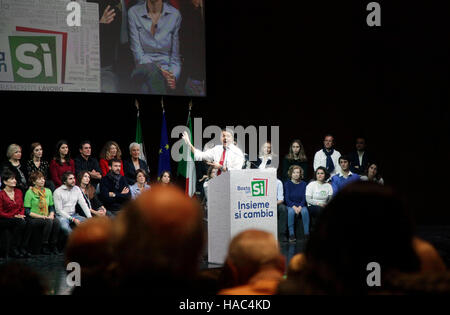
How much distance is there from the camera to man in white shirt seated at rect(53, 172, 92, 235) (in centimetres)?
627

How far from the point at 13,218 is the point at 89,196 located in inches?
40.2

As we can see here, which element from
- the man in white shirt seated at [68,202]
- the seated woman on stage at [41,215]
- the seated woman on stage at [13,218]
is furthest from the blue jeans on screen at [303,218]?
the seated woman on stage at [13,218]

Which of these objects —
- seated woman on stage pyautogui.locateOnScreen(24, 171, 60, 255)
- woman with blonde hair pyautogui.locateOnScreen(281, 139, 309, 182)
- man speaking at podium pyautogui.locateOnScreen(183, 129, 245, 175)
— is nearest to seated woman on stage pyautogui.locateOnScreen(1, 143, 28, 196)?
seated woman on stage pyautogui.locateOnScreen(24, 171, 60, 255)

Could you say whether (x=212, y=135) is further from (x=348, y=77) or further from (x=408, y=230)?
(x=408, y=230)

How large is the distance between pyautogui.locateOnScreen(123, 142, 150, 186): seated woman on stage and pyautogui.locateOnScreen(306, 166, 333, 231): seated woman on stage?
7.18 feet

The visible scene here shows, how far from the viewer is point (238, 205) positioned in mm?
4988

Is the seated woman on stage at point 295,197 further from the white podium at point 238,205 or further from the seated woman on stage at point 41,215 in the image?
the seated woman on stage at point 41,215

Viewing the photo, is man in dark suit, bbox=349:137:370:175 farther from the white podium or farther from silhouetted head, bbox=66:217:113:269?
silhouetted head, bbox=66:217:113:269

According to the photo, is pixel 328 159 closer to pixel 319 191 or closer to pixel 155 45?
pixel 319 191

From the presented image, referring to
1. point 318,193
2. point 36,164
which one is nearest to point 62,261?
point 36,164

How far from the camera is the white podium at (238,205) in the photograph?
16.3ft

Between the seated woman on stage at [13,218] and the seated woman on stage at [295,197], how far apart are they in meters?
3.25

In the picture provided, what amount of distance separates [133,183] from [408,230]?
6.09m

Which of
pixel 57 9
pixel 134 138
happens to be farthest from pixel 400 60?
pixel 57 9
